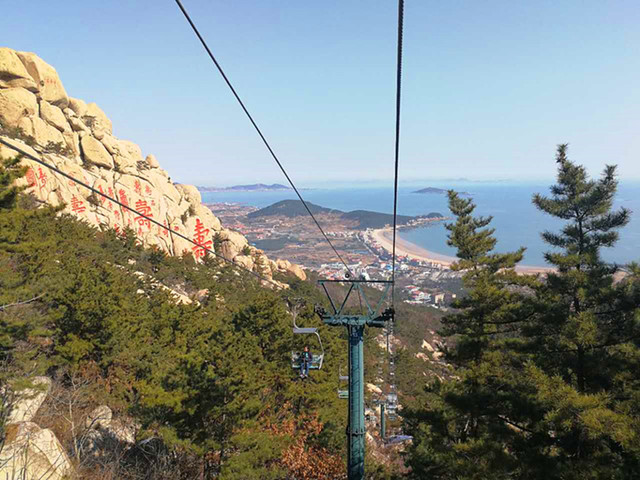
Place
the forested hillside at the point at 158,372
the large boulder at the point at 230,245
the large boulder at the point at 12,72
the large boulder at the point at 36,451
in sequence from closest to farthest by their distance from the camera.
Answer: the large boulder at the point at 36,451
the forested hillside at the point at 158,372
the large boulder at the point at 12,72
the large boulder at the point at 230,245

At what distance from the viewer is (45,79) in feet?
155

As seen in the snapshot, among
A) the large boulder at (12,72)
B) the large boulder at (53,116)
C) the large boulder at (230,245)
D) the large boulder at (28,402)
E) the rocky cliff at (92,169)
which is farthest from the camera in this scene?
the large boulder at (230,245)

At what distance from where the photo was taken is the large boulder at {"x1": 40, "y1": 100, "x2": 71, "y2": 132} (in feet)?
147

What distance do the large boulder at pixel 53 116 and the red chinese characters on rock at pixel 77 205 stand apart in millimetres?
12342

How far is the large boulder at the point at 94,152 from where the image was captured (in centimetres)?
4678

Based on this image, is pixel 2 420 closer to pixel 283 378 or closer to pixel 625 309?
pixel 283 378


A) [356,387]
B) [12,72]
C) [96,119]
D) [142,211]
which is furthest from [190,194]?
[356,387]

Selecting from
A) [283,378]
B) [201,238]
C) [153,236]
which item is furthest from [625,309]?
[201,238]

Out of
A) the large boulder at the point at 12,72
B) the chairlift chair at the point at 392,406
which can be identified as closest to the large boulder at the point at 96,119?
the large boulder at the point at 12,72

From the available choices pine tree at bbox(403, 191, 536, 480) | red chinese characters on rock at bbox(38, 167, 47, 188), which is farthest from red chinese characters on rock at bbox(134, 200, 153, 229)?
pine tree at bbox(403, 191, 536, 480)

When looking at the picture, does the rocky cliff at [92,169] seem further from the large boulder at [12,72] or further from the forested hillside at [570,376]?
the forested hillside at [570,376]

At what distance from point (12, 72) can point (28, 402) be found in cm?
4471

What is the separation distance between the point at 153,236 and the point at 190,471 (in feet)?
117

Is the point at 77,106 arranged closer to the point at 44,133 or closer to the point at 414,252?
the point at 44,133
